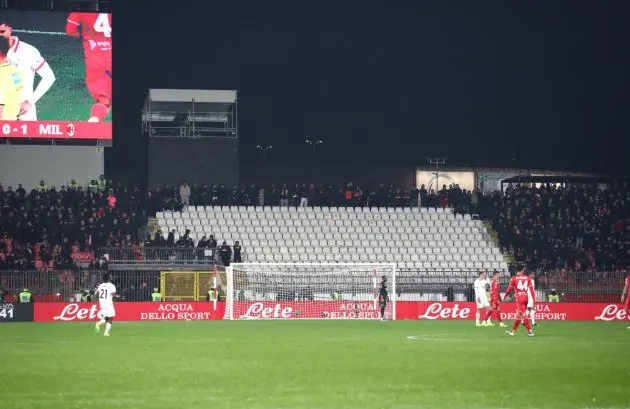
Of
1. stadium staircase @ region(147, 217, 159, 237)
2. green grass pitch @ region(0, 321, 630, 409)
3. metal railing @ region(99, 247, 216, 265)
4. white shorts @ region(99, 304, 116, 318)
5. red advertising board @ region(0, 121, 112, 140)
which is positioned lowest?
green grass pitch @ region(0, 321, 630, 409)

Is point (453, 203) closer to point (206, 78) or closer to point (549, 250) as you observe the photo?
point (549, 250)

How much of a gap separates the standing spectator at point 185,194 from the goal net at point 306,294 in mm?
8178

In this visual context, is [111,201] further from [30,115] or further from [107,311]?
[107,311]

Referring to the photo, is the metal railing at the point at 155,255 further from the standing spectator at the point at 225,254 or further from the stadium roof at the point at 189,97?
the stadium roof at the point at 189,97

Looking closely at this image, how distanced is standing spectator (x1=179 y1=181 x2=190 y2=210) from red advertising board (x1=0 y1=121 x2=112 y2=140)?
5.47 metres

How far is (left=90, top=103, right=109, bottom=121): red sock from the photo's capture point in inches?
1930

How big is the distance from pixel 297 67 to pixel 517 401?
166ft

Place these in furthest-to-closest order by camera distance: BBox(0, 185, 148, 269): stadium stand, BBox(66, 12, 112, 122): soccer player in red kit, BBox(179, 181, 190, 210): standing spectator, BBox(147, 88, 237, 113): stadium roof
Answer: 1. BBox(147, 88, 237, 113): stadium roof
2. BBox(179, 181, 190, 210): standing spectator
3. BBox(66, 12, 112, 122): soccer player in red kit
4. BBox(0, 185, 148, 269): stadium stand

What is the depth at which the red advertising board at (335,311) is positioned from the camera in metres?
44.0

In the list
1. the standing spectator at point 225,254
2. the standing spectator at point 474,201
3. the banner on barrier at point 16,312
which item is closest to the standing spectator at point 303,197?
the standing spectator at point 225,254

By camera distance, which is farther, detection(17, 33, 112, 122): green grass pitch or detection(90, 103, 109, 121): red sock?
detection(90, 103, 109, 121): red sock

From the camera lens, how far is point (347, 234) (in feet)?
175

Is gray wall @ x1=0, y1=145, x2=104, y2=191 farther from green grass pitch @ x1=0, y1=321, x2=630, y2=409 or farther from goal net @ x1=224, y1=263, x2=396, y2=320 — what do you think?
green grass pitch @ x1=0, y1=321, x2=630, y2=409

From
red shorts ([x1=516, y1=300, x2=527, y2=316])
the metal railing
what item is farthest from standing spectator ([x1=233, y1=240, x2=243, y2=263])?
red shorts ([x1=516, y1=300, x2=527, y2=316])
